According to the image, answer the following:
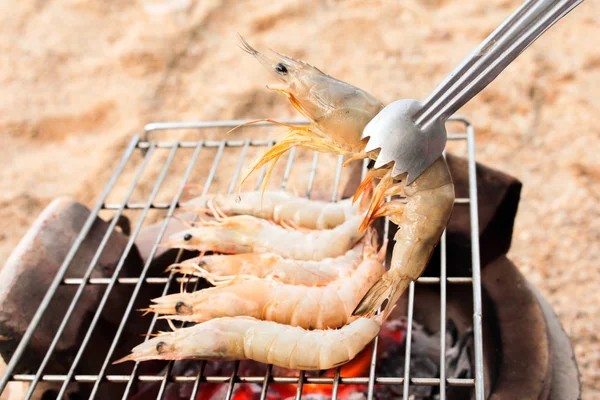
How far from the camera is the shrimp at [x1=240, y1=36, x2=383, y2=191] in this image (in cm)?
188

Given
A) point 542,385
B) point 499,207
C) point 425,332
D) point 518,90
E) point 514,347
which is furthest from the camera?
point 518,90

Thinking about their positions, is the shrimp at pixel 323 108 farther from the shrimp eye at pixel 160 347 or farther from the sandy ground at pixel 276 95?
the sandy ground at pixel 276 95

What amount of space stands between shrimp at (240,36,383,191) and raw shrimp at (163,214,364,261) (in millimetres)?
488

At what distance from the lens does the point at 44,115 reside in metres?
4.58

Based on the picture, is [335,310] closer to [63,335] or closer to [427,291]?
[427,291]

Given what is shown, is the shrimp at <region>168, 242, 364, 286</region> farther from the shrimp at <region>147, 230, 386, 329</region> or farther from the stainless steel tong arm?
the stainless steel tong arm

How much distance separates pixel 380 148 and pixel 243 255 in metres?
0.91

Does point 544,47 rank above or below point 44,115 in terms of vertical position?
above

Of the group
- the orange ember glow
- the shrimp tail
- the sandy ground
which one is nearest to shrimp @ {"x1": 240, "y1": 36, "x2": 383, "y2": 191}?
the shrimp tail

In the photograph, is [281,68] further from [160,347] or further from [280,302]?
[160,347]

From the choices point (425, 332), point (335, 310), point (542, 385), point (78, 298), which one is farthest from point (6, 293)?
point (542, 385)

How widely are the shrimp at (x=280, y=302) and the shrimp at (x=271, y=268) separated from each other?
0.09 metres

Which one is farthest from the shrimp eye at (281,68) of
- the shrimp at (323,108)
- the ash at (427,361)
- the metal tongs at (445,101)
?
the ash at (427,361)

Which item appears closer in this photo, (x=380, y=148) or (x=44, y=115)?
(x=380, y=148)
